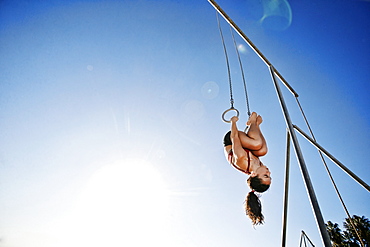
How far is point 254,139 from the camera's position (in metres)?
3.47

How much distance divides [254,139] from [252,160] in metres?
0.36

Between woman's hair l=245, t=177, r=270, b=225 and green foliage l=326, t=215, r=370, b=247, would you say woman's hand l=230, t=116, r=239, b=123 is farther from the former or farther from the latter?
green foliage l=326, t=215, r=370, b=247

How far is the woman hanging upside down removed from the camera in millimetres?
3396

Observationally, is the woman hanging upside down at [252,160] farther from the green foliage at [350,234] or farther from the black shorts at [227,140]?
the green foliage at [350,234]

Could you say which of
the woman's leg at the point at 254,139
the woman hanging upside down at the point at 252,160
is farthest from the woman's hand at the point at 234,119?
the woman's leg at the point at 254,139

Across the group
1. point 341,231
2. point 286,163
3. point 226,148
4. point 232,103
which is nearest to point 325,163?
point 286,163

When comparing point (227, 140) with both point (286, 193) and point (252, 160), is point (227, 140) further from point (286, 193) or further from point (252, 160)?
point (286, 193)

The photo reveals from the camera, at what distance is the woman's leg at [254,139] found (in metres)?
3.43

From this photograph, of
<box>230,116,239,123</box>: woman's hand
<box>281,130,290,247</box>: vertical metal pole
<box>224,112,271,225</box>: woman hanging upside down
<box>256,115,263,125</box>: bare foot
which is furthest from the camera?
<box>256,115,263,125</box>: bare foot

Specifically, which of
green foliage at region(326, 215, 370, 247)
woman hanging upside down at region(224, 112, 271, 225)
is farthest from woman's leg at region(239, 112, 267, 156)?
green foliage at region(326, 215, 370, 247)

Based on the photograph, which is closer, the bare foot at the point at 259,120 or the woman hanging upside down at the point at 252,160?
the woman hanging upside down at the point at 252,160

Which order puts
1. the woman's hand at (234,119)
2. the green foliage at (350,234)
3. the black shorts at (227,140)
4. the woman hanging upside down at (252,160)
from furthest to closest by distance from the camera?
the green foliage at (350,234) < the black shorts at (227,140) < the woman's hand at (234,119) < the woman hanging upside down at (252,160)

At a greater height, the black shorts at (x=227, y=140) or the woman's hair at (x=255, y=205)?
the black shorts at (x=227, y=140)

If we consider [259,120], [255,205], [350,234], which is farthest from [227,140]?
[350,234]
